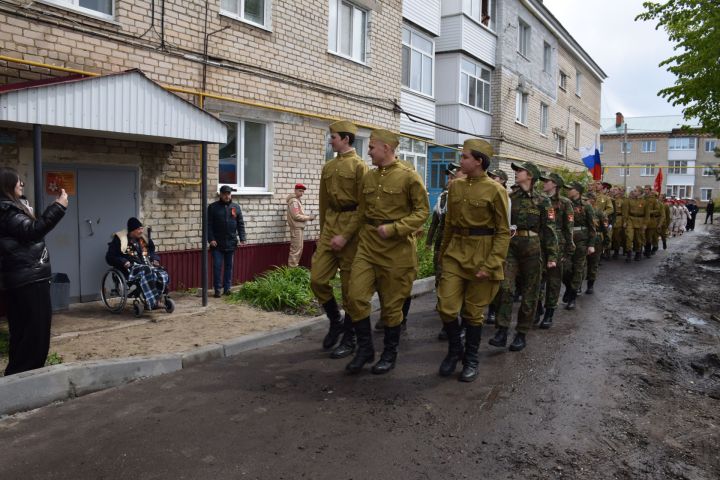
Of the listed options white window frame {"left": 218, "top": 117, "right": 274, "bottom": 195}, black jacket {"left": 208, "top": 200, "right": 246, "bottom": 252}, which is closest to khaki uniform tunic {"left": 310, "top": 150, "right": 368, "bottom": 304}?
black jacket {"left": 208, "top": 200, "right": 246, "bottom": 252}

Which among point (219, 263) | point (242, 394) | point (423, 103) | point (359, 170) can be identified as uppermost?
point (423, 103)

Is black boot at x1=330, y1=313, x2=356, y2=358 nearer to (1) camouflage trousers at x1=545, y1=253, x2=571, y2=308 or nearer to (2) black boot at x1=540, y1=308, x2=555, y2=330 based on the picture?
(1) camouflage trousers at x1=545, y1=253, x2=571, y2=308

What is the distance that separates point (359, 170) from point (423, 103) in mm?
11687

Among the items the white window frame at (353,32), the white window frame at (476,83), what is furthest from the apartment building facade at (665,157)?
the white window frame at (353,32)

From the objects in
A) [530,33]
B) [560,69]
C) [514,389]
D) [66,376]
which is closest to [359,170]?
[514,389]

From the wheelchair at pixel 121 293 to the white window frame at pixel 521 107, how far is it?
18808 mm

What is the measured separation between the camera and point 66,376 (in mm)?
4879

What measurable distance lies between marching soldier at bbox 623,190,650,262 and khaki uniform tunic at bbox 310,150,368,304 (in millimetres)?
12242

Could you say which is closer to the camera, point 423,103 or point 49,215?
point 49,215

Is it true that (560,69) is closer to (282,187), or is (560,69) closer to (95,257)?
(282,187)

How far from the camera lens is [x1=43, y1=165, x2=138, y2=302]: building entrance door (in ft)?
25.7

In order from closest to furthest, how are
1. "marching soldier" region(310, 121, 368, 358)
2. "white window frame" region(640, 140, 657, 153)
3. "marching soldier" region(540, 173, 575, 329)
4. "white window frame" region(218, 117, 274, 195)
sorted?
"marching soldier" region(310, 121, 368, 358)
"marching soldier" region(540, 173, 575, 329)
"white window frame" region(218, 117, 274, 195)
"white window frame" region(640, 140, 657, 153)

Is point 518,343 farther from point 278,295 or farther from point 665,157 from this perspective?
point 665,157

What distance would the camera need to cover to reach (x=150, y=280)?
7457mm
